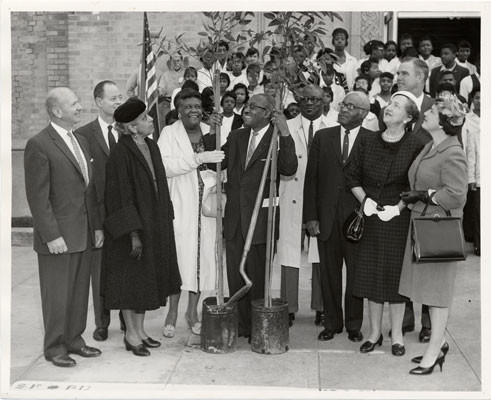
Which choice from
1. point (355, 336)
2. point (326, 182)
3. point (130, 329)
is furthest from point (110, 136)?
point (355, 336)

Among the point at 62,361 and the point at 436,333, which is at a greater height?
the point at 436,333

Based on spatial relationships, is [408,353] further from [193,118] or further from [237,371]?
[193,118]

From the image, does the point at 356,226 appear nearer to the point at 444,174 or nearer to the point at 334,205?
the point at 334,205

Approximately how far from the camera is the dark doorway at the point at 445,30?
53.0 ft

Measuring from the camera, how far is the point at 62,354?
5918mm

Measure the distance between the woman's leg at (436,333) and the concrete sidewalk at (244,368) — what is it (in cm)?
13

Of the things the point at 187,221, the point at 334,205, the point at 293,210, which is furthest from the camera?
the point at 293,210

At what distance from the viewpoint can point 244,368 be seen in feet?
19.1

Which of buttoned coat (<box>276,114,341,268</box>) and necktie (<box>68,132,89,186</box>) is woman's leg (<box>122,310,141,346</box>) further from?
buttoned coat (<box>276,114,341,268</box>)

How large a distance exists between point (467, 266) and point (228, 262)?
379 cm

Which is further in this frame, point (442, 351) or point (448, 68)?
point (448, 68)

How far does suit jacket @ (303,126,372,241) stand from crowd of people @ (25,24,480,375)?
11 mm

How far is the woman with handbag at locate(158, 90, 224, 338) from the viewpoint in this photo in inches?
260

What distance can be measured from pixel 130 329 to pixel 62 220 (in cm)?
105
